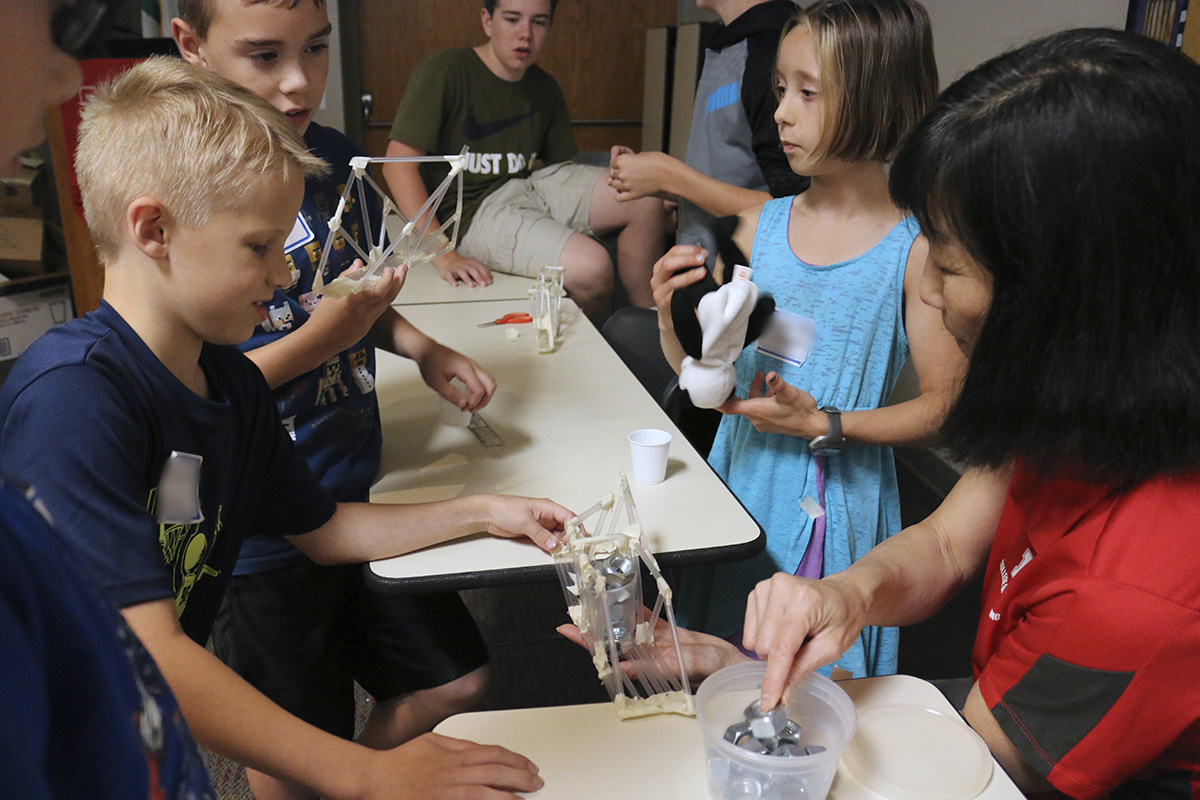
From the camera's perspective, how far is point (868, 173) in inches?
63.7

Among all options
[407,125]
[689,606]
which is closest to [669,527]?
[689,606]

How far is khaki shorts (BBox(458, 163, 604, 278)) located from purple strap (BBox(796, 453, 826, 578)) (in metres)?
1.44

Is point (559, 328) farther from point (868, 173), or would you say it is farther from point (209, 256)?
point (209, 256)

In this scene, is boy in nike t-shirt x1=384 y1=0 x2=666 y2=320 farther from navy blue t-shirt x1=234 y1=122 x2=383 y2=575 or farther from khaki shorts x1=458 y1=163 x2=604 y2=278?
navy blue t-shirt x1=234 y1=122 x2=383 y2=575

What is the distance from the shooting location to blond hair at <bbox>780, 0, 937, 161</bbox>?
1505 mm

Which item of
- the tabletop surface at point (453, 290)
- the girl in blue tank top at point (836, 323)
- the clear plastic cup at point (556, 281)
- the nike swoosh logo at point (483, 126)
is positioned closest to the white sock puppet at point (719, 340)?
the girl in blue tank top at point (836, 323)

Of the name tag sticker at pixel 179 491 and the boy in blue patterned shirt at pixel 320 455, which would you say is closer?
the name tag sticker at pixel 179 491

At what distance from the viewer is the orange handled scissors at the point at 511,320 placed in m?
2.31

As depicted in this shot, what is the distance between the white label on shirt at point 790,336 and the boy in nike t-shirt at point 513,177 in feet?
4.12

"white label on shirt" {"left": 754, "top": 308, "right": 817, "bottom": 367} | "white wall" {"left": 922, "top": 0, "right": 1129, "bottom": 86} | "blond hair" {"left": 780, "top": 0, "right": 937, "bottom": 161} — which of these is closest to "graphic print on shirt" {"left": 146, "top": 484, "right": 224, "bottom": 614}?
"white label on shirt" {"left": 754, "top": 308, "right": 817, "bottom": 367}

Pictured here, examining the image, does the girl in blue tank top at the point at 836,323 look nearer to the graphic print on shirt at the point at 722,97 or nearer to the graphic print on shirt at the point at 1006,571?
the graphic print on shirt at the point at 1006,571

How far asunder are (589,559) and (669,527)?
29cm

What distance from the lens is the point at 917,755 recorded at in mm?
860

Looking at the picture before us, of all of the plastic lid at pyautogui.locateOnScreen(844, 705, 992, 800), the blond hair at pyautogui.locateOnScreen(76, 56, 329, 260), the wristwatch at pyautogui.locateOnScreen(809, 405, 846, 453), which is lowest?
the plastic lid at pyautogui.locateOnScreen(844, 705, 992, 800)
